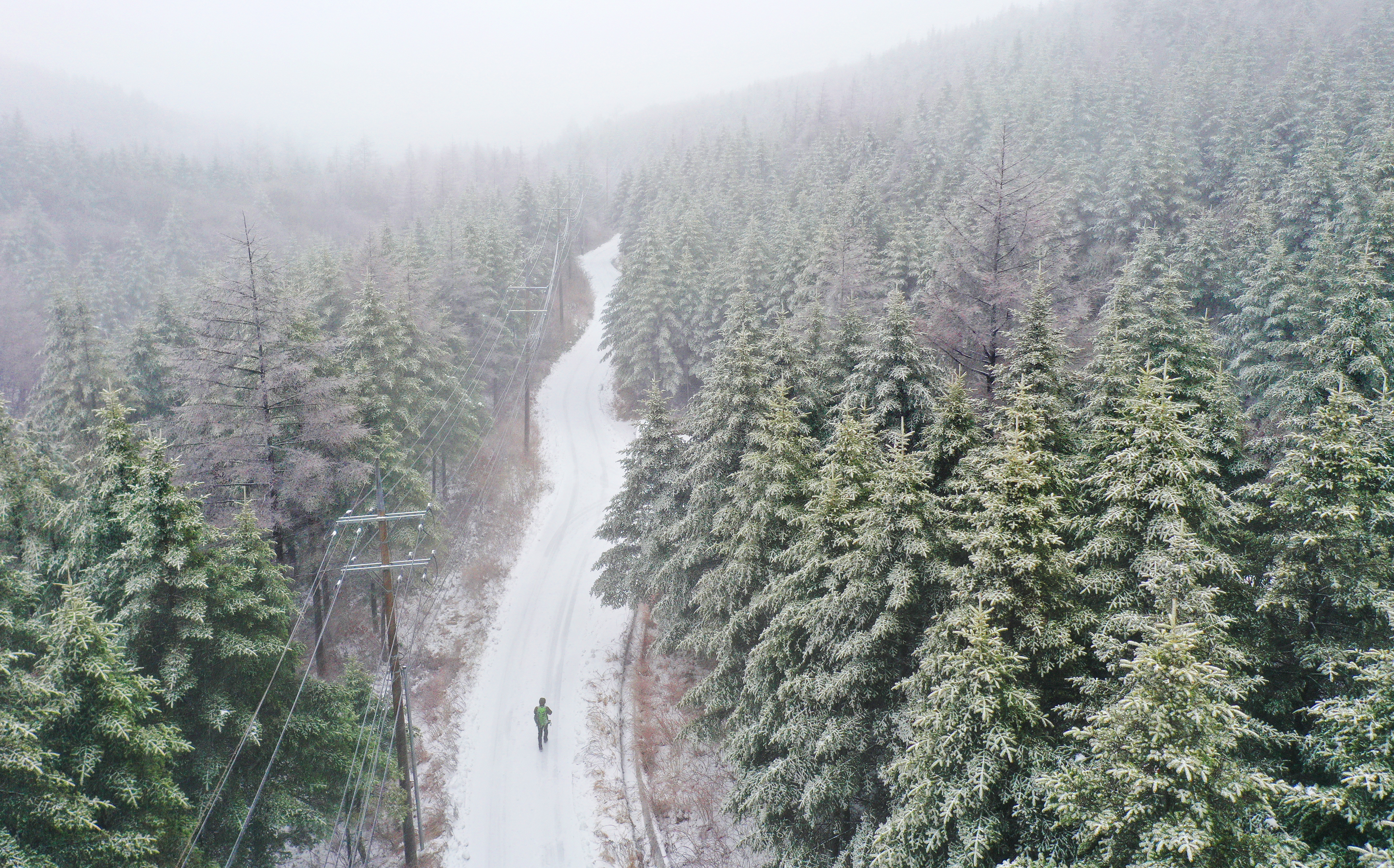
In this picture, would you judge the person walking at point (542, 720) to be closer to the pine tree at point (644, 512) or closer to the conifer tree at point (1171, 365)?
the pine tree at point (644, 512)

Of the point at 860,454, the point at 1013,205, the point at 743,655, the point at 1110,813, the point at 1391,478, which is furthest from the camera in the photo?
the point at 1013,205

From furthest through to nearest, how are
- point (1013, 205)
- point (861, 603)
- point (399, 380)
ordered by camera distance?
point (399, 380) → point (1013, 205) → point (861, 603)

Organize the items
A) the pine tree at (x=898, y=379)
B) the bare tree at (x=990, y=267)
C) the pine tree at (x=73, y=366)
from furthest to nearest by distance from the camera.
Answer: the pine tree at (x=73, y=366)
the bare tree at (x=990, y=267)
the pine tree at (x=898, y=379)

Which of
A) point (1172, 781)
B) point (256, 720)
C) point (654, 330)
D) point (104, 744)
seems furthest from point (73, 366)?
point (1172, 781)

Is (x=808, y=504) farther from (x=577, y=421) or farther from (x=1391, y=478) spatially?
(x=577, y=421)

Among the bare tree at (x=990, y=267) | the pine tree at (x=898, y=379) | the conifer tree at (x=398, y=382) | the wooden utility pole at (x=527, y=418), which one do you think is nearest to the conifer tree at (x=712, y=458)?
the pine tree at (x=898, y=379)

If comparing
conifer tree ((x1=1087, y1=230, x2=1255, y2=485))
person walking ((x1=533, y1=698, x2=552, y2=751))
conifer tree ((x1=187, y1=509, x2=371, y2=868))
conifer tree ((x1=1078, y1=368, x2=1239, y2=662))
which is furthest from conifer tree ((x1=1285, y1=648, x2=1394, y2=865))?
person walking ((x1=533, y1=698, x2=552, y2=751))

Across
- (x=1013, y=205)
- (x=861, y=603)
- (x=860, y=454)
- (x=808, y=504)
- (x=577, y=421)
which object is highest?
(x=1013, y=205)

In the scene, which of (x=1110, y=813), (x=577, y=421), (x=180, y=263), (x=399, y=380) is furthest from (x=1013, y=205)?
(x=180, y=263)
